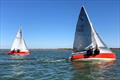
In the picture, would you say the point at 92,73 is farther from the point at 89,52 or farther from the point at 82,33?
the point at 82,33

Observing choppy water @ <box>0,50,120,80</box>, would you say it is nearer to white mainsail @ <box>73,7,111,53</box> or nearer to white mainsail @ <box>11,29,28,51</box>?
white mainsail @ <box>73,7,111,53</box>

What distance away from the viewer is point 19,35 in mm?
77438

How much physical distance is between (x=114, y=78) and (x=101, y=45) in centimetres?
1843

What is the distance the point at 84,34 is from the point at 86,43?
58.5 inches

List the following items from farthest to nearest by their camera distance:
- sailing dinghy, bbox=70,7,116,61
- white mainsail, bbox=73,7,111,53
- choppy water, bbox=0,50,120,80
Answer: white mainsail, bbox=73,7,111,53
sailing dinghy, bbox=70,7,116,61
choppy water, bbox=0,50,120,80

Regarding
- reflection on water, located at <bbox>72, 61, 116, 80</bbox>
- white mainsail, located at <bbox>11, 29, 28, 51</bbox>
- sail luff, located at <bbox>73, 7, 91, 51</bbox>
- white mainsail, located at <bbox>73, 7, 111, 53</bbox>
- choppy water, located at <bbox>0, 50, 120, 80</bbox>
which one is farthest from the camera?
white mainsail, located at <bbox>11, 29, 28, 51</bbox>

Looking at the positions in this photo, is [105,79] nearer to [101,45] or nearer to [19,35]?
[101,45]

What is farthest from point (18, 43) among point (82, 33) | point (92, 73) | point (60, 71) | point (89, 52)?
point (92, 73)

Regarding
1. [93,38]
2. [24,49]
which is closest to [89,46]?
[93,38]

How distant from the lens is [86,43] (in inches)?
1596

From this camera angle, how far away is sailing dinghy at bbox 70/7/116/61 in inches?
1503

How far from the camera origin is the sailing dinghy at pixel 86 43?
38.2 m

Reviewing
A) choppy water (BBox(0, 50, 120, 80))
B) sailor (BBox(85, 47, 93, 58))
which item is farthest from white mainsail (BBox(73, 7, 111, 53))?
choppy water (BBox(0, 50, 120, 80))

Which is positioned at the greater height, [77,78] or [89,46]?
[89,46]
